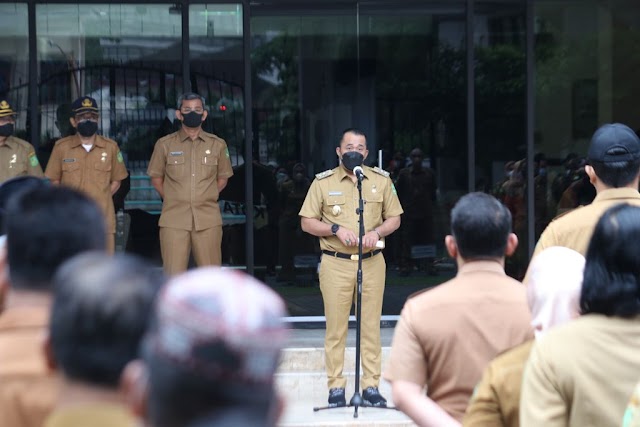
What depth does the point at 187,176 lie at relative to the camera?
778cm

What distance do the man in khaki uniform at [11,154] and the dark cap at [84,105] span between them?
49 centimetres

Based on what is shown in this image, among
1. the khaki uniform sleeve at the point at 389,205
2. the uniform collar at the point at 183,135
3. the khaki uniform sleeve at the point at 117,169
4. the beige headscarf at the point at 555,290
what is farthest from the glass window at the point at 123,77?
the beige headscarf at the point at 555,290

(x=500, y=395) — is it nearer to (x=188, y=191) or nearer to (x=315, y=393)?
(x=315, y=393)

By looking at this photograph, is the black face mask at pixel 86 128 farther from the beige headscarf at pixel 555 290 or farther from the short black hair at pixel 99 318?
the short black hair at pixel 99 318

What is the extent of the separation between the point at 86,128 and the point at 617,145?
15.6 feet

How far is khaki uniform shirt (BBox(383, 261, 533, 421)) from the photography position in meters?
2.87

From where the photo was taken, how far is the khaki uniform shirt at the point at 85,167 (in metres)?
7.73

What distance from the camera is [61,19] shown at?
840cm

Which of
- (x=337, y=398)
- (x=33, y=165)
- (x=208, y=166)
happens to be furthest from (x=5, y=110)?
(x=337, y=398)

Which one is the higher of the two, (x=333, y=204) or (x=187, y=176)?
(x=187, y=176)

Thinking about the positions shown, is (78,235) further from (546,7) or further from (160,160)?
(546,7)

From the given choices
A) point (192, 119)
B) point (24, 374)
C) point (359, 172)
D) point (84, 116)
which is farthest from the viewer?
point (84, 116)

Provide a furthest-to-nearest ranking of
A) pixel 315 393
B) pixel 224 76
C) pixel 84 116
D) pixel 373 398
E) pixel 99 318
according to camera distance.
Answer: pixel 224 76, pixel 84 116, pixel 315 393, pixel 373 398, pixel 99 318

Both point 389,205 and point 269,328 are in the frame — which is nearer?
point 269,328
